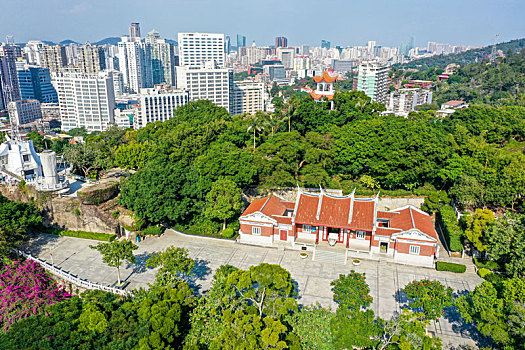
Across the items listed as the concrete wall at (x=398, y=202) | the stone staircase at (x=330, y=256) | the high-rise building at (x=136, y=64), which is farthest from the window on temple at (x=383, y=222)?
the high-rise building at (x=136, y=64)

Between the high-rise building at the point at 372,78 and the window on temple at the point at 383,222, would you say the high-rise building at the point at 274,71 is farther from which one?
the window on temple at the point at 383,222

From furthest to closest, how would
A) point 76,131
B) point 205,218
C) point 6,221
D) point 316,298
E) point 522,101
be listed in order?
point 76,131, point 522,101, point 205,218, point 6,221, point 316,298

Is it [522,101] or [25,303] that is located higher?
[522,101]

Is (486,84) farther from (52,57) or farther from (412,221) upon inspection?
(52,57)

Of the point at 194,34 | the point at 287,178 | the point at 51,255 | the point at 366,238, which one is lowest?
the point at 51,255

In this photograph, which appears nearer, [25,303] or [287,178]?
[25,303]

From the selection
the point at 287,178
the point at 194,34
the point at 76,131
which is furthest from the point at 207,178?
the point at 194,34

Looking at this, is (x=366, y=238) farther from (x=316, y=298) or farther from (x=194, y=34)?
(x=194, y=34)
